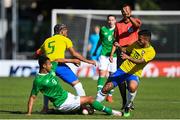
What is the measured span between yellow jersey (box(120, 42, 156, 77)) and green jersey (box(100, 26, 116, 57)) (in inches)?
163

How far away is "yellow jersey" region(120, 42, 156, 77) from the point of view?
1585 centimetres

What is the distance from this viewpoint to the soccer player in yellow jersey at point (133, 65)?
51.9 feet

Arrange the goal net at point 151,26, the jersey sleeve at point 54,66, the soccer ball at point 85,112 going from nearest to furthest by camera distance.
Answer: the soccer ball at point 85,112
the jersey sleeve at point 54,66
the goal net at point 151,26

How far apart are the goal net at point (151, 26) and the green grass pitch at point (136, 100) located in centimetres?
377

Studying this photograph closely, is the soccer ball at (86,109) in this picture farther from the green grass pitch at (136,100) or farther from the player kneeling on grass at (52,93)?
the player kneeling on grass at (52,93)

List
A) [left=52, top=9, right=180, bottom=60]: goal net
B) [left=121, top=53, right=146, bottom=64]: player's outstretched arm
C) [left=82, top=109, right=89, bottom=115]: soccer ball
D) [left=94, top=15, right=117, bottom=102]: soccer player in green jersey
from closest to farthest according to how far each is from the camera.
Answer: [left=121, top=53, right=146, bottom=64]: player's outstretched arm
[left=82, top=109, right=89, bottom=115]: soccer ball
[left=94, top=15, right=117, bottom=102]: soccer player in green jersey
[left=52, top=9, right=180, bottom=60]: goal net

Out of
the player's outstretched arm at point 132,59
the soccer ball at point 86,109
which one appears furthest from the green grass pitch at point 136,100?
the player's outstretched arm at point 132,59

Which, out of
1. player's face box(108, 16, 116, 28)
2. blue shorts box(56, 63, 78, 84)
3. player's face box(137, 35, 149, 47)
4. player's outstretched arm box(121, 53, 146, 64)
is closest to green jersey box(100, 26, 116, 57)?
player's face box(108, 16, 116, 28)

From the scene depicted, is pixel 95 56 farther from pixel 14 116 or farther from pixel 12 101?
pixel 14 116

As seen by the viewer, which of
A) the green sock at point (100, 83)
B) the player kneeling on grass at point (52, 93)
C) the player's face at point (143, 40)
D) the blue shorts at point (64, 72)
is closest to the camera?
the player kneeling on grass at point (52, 93)

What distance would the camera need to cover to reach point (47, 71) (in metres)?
15.2

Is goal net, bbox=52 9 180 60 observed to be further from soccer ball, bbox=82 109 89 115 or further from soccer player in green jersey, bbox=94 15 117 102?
soccer ball, bbox=82 109 89 115

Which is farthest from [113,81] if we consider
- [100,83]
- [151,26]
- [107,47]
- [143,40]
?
[151,26]

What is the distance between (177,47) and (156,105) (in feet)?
51.8
